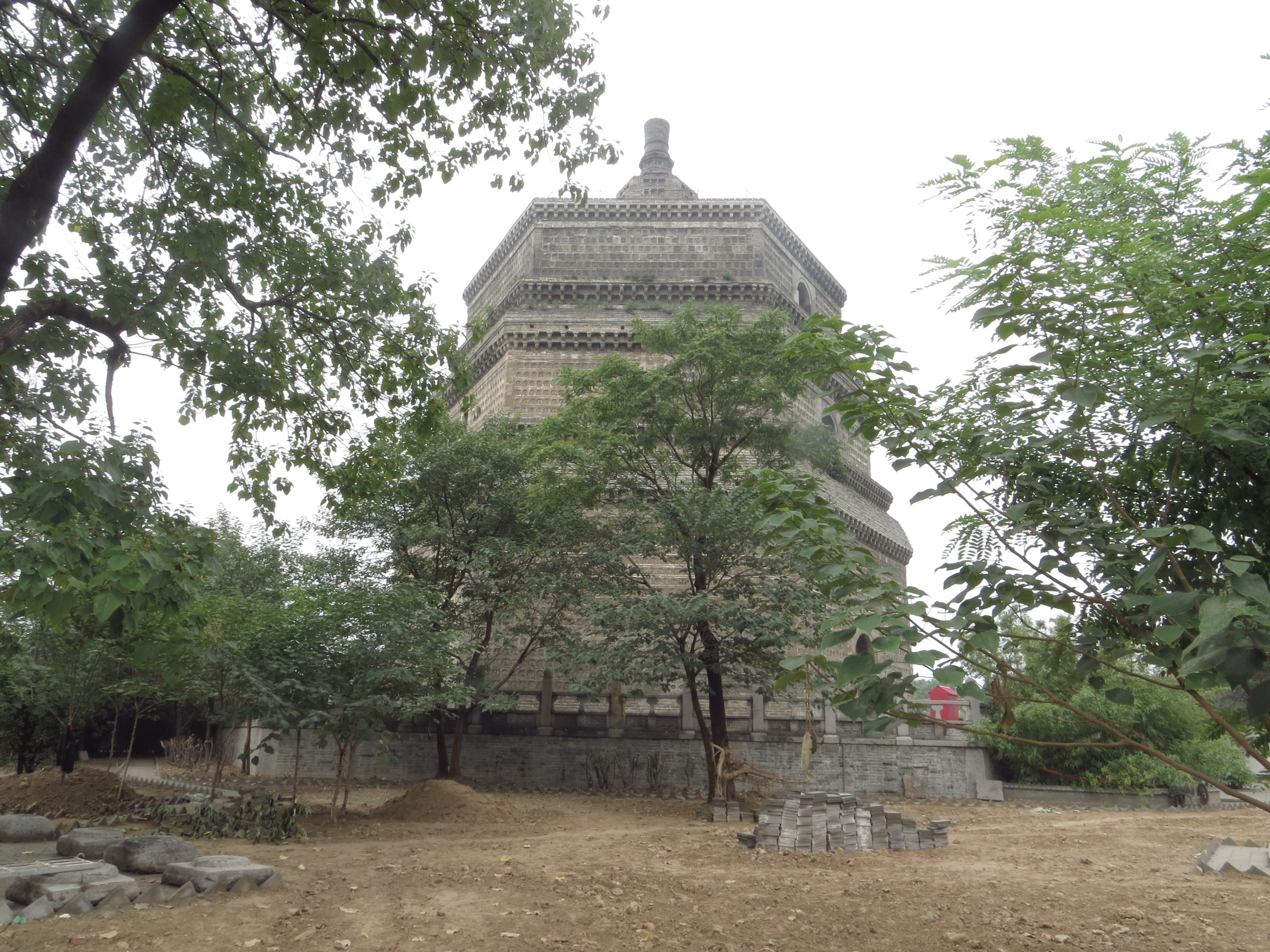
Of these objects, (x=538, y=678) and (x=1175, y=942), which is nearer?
(x=1175, y=942)

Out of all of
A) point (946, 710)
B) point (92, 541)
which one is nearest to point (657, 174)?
point (946, 710)

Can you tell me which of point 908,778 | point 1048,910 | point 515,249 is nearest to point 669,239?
point 515,249

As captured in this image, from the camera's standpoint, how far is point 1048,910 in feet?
22.1

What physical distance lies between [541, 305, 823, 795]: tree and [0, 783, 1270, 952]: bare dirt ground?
341cm

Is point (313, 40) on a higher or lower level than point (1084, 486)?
higher

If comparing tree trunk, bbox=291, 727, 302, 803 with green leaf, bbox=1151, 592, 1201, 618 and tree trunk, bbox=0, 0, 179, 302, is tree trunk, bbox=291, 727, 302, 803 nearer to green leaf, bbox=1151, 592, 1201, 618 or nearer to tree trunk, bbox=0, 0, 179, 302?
tree trunk, bbox=0, 0, 179, 302

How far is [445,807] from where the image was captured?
41.0 feet

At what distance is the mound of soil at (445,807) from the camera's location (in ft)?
40.2

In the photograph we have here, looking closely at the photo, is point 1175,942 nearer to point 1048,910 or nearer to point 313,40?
point 1048,910

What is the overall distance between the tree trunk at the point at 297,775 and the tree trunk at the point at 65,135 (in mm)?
7183

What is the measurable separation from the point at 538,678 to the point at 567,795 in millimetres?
5287

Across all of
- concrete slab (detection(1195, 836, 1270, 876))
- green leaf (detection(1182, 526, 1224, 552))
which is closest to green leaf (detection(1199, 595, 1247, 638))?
green leaf (detection(1182, 526, 1224, 552))

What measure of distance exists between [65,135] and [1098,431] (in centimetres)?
622

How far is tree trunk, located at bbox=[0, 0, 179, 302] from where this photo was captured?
5070 millimetres
